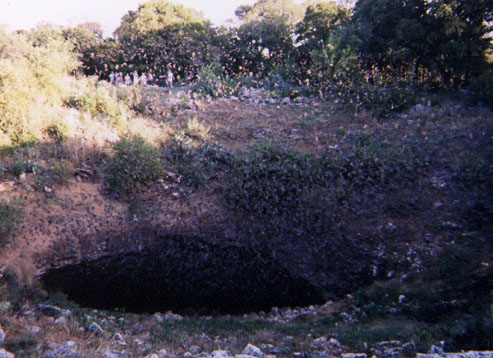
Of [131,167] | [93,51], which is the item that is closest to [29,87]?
[131,167]

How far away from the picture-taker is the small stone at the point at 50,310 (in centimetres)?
388

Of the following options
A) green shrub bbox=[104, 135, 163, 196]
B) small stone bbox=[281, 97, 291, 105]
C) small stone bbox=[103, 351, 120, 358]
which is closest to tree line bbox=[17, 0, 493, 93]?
small stone bbox=[281, 97, 291, 105]

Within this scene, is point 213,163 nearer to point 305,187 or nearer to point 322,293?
point 305,187

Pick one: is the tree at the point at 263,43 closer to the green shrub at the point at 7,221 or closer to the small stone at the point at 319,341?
the green shrub at the point at 7,221

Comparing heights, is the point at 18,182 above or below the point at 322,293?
above

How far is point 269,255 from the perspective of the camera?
6.06 m

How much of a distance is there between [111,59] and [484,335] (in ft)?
48.1

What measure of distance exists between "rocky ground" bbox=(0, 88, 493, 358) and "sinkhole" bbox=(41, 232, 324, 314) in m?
0.16

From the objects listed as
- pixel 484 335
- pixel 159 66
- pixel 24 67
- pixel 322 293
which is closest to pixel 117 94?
pixel 24 67

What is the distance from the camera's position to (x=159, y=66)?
1414 cm

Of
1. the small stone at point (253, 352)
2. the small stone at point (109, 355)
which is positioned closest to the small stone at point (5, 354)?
the small stone at point (109, 355)

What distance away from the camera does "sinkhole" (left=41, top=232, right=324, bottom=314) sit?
5109 millimetres

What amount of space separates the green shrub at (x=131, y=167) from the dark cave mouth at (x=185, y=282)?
1581mm

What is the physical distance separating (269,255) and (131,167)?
3.23 metres
